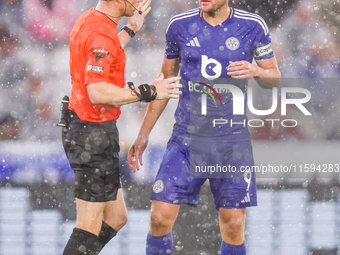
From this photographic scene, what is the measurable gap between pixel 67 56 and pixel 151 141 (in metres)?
1.08

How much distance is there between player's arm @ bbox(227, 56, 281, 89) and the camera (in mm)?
1849

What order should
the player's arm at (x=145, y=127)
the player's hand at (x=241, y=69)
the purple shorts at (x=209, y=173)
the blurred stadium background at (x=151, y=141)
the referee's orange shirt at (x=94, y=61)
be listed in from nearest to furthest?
the referee's orange shirt at (x=94, y=61), the player's hand at (x=241, y=69), the purple shorts at (x=209, y=173), the player's arm at (x=145, y=127), the blurred stadium background at (x=151, y=141)

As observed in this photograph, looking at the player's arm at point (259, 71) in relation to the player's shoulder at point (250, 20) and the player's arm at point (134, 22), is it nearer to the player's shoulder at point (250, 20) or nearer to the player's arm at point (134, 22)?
the player's shoulder at point (250, 20)

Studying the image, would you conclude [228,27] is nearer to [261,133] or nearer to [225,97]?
[225,97]

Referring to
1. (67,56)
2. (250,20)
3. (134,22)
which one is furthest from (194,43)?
(67,56)

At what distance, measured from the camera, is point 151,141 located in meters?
3.26

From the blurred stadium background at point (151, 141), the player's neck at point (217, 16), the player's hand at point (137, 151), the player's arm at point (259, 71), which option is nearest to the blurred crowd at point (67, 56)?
the blurred stadium background at point (151, 141)

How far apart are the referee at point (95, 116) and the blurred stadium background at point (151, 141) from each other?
1.08 meters

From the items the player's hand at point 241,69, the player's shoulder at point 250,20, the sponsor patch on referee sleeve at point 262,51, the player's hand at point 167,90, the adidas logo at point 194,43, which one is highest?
the player's shoulder at point 250,20

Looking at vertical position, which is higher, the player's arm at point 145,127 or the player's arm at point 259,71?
the player's arm at point 259,71

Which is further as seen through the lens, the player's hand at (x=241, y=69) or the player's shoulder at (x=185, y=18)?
the player's shoulder at (x=185, y=18)

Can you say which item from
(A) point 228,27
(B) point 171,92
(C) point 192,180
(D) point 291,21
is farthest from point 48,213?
(D) point 291,21

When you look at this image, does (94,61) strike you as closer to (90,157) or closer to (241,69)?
(90,157)

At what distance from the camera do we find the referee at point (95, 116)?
180 cm
